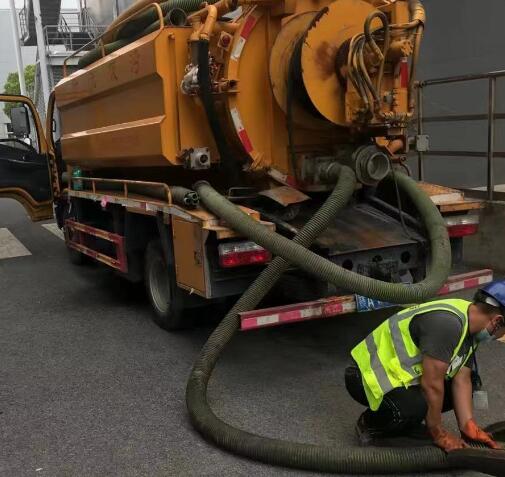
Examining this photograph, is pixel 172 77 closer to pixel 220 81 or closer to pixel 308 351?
pixel 220 81

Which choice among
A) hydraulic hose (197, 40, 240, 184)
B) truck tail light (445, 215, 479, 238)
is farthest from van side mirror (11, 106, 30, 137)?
truck tail light (445, 215, 479, 238)

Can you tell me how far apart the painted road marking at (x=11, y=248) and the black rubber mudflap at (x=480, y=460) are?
846cm

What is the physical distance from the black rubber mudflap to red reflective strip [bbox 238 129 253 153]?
2716 millimetres

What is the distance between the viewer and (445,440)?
3061 millimetres

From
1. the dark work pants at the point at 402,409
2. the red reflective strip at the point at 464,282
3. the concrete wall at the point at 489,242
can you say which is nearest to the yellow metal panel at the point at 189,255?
the dark work pants at the point at 402,409

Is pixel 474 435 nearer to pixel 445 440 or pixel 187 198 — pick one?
pixel 445 440

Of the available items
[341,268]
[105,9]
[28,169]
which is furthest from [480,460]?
[105,9]

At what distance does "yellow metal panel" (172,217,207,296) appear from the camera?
4.36 metres

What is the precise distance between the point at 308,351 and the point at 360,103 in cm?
198

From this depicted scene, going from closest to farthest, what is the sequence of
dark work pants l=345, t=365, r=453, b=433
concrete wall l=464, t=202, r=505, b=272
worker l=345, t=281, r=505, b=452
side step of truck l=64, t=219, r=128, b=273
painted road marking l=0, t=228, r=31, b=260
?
worker l=345, t=281, r=505, b=452
dark work pants l=345, t=365, r=453, b=433
side step of truck l=64, t=219, r=128, b=273
concrete wall l=464, t=202, r=505, b=272
painted road marking l=0, t=228, r=31, b=260

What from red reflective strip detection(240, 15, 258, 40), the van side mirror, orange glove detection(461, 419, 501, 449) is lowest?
orange glove detection(461, 419, 501, 449)

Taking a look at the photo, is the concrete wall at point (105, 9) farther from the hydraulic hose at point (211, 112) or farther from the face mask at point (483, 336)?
the face mask at point (483, 336)

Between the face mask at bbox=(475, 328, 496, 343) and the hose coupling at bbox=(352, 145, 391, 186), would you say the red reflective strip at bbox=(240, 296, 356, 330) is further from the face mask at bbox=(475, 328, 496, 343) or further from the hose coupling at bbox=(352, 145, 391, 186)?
the face mask at bbox=(475, 328, 496, 343)

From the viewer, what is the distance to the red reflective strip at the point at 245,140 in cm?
479
